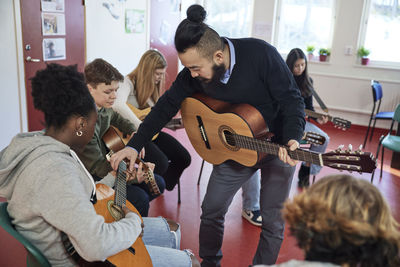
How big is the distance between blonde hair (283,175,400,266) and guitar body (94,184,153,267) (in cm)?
75

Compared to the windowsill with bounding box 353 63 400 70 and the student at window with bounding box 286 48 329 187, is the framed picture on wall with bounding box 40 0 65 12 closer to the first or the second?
the student at window with bounding box 286 48 329 187

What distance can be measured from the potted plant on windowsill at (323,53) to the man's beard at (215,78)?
17.1 ft

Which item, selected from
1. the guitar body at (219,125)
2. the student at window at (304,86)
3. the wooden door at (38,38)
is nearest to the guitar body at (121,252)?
the guitar body at (219,125)

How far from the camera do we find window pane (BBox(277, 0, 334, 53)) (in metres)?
6.92

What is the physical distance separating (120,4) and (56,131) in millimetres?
4272

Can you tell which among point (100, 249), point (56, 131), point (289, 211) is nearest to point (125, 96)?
point (56, 131)

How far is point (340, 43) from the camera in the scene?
673 cm

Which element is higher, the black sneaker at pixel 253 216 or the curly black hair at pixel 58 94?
the curly black hair at pixel 58 94

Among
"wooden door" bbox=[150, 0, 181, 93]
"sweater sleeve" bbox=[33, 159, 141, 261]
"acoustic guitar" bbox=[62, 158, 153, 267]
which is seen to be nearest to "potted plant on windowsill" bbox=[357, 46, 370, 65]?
"wooden door" bbox=[150, 0, 181, 93]

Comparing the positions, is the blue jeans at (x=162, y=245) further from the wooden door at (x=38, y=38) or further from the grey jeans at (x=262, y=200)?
the wooden door at (x=38, y=38)

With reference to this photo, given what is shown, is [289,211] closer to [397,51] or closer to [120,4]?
[120,4]

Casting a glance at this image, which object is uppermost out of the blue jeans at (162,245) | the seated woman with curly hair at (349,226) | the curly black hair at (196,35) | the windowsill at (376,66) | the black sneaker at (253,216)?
the curly black hair at (196,35)

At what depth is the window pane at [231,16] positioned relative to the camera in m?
7.65

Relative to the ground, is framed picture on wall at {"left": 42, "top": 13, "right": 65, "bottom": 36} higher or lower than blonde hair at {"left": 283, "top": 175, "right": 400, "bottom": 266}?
higher
